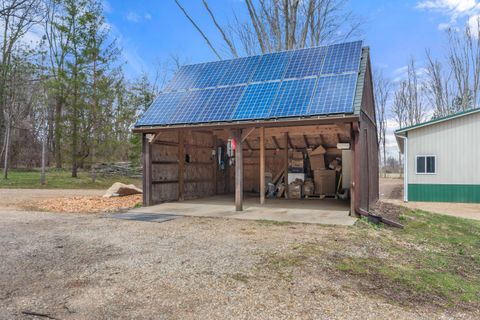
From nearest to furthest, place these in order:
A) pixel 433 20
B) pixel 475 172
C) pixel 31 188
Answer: pixel 475 172 < pixel 31 188 < pixel 433 20

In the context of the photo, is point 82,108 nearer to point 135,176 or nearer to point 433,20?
point 135,176

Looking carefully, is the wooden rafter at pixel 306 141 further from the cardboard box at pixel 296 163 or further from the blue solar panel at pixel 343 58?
the blue solar panel at pixel 343 58

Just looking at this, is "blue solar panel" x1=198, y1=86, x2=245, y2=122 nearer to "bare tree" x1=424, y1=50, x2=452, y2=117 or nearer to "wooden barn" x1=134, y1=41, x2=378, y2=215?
"wooden barn" x1=134, y1=41, x2=378, y2=215

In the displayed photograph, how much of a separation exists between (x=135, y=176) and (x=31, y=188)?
282 inches

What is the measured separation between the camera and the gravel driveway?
3.11 m

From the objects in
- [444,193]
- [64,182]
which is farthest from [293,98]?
[64,182]

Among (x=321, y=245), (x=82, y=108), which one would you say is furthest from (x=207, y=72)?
(x=82, y=108)

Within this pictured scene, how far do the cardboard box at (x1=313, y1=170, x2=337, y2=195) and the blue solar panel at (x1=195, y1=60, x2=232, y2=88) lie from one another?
211 inches

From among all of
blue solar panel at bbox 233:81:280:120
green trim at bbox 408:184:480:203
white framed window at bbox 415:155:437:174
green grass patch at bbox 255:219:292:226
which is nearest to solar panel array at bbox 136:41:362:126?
blue solar panel at bbox 233:81:280:120

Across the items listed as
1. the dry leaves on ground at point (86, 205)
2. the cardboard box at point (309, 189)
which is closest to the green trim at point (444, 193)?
the cardboard box at point (309, 189)

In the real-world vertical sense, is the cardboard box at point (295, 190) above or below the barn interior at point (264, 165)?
below

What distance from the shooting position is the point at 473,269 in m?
4.95

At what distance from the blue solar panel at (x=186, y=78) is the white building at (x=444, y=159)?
9.42m

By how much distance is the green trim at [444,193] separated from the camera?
45.8 ft
